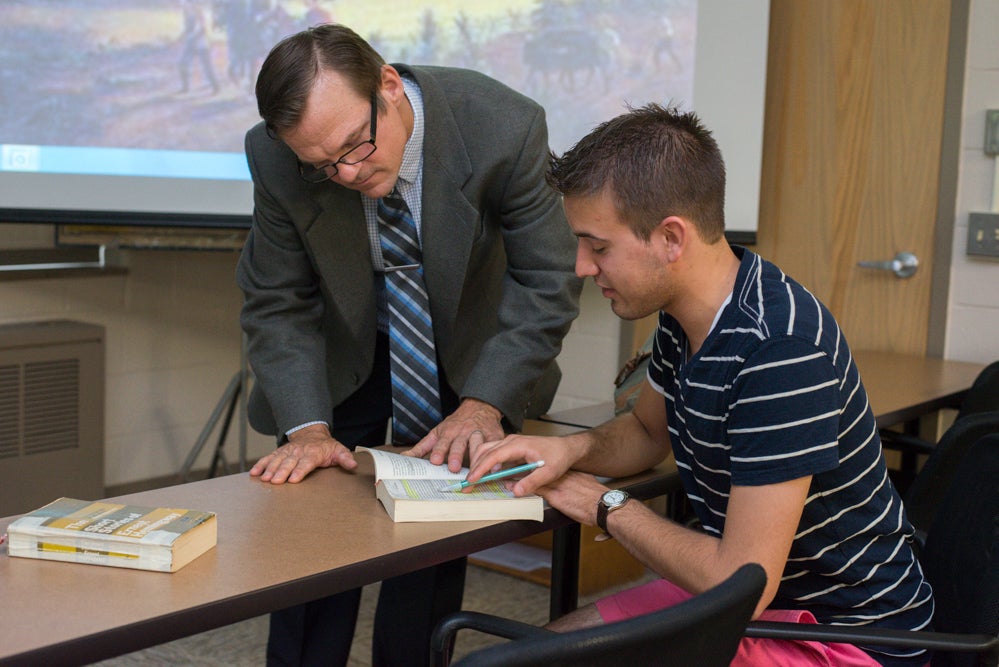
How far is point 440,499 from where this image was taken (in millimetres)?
1411

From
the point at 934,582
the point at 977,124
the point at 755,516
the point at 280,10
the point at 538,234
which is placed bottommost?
the point at 934,582

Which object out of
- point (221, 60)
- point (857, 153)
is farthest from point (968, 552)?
point (221, 60)

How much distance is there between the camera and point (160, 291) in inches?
140

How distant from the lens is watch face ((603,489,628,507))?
1410mm

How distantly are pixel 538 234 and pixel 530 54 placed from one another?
5.21ft

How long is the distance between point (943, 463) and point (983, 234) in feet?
4.38

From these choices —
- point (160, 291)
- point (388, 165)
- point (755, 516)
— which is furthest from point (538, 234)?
point (160, 291)

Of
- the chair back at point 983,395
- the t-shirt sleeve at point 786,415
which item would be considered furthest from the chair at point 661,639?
the chair back at point 983,395

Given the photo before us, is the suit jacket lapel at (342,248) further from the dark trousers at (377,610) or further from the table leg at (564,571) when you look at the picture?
the table leg at (564,571)

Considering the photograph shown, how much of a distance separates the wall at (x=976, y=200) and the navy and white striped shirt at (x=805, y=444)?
1.79 metres

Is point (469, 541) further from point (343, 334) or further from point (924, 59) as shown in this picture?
point (924, 59)

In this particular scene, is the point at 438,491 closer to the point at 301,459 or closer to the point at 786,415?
the point at 301,459

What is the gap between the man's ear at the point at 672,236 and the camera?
4.29ft

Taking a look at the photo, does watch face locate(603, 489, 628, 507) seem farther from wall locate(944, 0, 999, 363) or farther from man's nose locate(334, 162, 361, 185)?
wall locate(944, 0, 999, 363)
